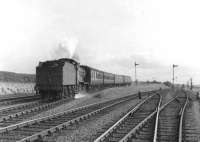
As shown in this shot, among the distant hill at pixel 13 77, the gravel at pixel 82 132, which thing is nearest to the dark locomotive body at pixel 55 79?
the gravel at pixel 82 132

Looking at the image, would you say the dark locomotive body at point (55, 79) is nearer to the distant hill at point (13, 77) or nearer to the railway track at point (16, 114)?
the railway track at point (16, 114)

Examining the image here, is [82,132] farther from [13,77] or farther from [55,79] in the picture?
[13,77]

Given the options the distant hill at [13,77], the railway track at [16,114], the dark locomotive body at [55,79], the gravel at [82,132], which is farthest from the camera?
the distant hill at [13,77]

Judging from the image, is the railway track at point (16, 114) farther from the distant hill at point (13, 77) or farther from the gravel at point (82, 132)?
the distant hill at point (13, 77)

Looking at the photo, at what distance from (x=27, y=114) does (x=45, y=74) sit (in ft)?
28.2

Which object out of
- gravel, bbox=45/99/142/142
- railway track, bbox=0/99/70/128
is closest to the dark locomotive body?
railway track, bbox=0/99/70/128

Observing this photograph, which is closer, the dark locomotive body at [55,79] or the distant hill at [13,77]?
the dark locomotive body at [55,79]

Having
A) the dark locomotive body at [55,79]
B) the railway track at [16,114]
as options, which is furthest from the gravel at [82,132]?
the dark locomotive body at [55,79]

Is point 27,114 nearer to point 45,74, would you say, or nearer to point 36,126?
point 36,126

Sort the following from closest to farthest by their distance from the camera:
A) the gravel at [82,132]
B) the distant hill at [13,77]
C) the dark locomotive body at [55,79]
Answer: the gravel at [82,132] < the dark locomotive body at [55,79] < the distant hill at [13,77]

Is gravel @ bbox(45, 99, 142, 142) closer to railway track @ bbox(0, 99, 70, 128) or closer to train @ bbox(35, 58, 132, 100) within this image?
railway track @ bbox(0, 99, 70, 128)

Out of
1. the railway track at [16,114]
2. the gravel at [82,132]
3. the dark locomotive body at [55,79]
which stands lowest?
the gravel at [82,132]

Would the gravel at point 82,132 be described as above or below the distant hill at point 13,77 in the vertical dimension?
below

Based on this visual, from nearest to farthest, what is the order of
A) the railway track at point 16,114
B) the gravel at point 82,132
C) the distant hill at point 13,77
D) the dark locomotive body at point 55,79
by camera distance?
the gravel at point 82,132, the railway track at point 16,114, the dark locomotive body at point 55,79, the distant hill at point 13,77
